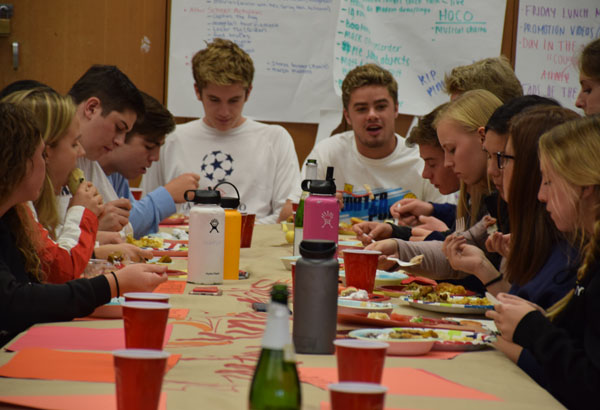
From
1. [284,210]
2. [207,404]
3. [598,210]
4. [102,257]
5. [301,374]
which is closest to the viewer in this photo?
[207,404]

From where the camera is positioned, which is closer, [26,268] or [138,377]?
[138,377]

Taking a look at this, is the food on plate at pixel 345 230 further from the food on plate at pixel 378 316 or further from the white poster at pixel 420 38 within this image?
the white poster at pixel 420 38

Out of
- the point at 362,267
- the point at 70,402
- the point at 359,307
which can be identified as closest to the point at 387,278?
the point at 362,267

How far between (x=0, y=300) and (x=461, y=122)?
58.9 inches

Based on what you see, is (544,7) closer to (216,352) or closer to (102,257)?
Result: (102,257)

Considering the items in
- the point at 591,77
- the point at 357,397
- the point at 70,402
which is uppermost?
the point at 591,77

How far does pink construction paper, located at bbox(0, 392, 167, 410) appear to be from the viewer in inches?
32.1

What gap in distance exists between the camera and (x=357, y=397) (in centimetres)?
63

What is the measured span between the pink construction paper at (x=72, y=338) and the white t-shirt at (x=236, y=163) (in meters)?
2.53

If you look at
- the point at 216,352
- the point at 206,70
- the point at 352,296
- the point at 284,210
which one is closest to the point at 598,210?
the point at 352,296

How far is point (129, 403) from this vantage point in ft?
2.37

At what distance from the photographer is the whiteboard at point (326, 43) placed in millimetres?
4344

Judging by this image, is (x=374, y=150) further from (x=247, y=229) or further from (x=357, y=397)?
(x=357, y=397)

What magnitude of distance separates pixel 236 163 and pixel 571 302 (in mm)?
2734
